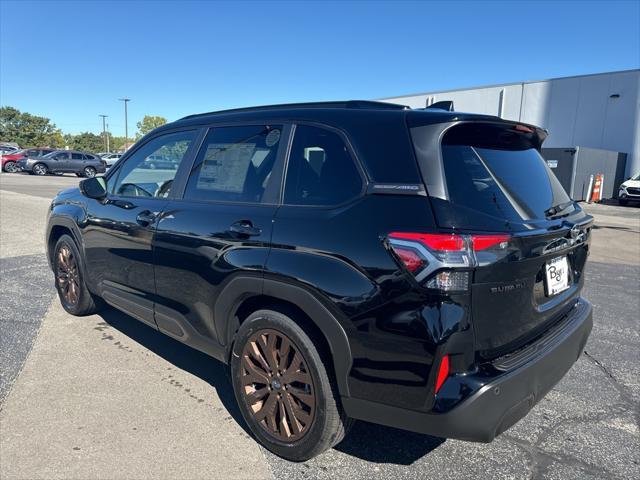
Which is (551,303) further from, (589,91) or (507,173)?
(589,91)

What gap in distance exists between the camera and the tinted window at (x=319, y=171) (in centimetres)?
235

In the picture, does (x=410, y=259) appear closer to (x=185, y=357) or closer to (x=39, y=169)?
(x=185, y=357)

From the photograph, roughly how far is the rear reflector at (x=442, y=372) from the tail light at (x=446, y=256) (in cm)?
29

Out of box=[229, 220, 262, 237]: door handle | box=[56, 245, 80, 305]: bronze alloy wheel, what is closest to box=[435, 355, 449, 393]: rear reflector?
box=[229, 220, 262, 237]: door handle

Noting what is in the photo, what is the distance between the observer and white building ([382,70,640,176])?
84.6 ft

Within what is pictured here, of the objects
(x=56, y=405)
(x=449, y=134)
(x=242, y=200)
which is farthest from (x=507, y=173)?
(x=56, y=405)

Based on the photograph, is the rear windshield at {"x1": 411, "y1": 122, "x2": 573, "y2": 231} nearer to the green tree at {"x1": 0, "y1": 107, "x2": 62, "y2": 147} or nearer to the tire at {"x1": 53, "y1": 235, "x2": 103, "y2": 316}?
the tire at {"x1": 53, "y1": 235, "x2": 103, "y2": 316}

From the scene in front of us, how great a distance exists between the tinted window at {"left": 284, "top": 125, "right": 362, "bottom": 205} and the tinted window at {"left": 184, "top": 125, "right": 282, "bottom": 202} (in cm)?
18

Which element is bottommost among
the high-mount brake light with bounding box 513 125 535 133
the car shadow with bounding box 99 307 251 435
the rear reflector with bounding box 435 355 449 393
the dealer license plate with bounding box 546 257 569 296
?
the car shadow with bounding box 99 307 251 435

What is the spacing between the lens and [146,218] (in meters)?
3.34

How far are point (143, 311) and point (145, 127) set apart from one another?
5305 inches

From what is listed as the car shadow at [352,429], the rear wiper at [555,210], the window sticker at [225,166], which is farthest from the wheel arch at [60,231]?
the rear wiper at [555,210]

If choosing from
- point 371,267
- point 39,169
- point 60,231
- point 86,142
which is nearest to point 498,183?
point 371,267

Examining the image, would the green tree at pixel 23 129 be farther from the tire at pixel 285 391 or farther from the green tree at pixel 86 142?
the tire at pixel 285 391
